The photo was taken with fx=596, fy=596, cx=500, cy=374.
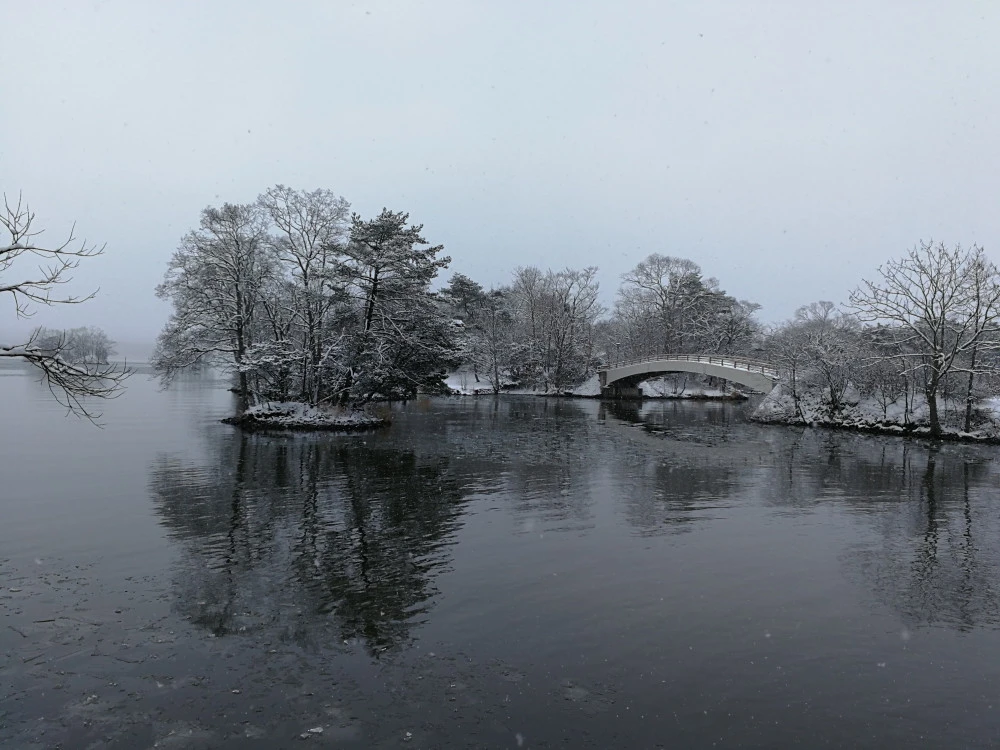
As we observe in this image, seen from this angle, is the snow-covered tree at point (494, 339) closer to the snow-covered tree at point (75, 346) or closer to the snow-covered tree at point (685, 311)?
the snow-covered tree at point (685, 311)

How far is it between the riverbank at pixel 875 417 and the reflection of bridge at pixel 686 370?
2.54 m

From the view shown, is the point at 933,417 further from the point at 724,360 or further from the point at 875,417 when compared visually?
the point at 724,360

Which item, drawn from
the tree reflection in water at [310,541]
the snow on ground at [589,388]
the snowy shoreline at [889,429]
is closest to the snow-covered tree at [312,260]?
the tree reflection in water at [310,541]

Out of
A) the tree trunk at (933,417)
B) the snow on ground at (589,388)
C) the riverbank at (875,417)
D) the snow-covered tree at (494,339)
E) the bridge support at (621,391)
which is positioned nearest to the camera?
the riverbank at (875,417)

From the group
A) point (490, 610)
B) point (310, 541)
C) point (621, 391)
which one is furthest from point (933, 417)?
point (621, 391)

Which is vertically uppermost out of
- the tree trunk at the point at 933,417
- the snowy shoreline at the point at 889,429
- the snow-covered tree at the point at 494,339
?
the snow-covered tree at the point at 494,339

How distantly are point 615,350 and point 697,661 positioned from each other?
311ft

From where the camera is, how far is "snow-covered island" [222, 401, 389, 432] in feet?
112

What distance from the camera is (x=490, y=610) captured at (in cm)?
1000

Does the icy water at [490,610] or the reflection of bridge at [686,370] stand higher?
the reflection of bridge at [686,370]

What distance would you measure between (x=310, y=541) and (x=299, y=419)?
2229 cm

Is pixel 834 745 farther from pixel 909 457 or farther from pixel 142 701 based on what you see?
pixel 909 457

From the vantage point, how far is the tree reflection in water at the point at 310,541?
955 centimetres

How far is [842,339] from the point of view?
45.8 metres
